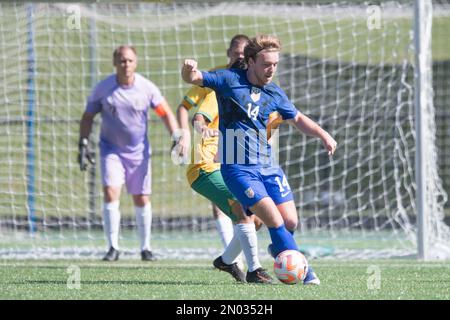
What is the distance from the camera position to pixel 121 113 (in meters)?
10.7

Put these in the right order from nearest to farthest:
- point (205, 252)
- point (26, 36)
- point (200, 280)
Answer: point (200, 280) → point (205, 252) → point (26, 36)

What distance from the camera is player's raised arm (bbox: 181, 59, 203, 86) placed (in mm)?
7219

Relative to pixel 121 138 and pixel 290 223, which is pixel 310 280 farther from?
pixel 121 138

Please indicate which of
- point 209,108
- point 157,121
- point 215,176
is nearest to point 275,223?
point 215,176

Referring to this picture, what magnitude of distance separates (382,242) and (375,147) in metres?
4.09

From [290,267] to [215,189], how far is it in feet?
4.97

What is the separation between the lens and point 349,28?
54.4 feet

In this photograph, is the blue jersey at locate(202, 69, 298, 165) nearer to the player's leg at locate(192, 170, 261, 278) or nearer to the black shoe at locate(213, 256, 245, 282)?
the player's leg at locate(192, 170, 261, 278)

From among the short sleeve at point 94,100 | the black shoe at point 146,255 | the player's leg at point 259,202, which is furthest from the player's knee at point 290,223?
the short sleeve at point 94,100

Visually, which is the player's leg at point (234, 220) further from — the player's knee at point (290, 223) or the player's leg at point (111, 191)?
the player's leg at point (111, 191)

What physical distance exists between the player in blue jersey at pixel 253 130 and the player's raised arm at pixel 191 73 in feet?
0.04

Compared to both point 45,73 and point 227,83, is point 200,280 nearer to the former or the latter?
point 227,83

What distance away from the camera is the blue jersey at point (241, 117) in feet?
25.0
